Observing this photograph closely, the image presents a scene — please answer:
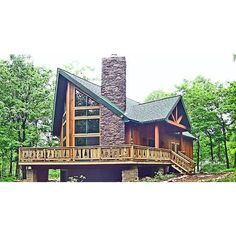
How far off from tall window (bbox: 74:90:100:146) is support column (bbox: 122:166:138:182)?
0.36 metres

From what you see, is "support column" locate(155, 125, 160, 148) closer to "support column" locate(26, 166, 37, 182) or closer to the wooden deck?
the wooden deck

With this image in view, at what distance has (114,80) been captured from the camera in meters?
5.82

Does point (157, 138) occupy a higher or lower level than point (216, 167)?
higher

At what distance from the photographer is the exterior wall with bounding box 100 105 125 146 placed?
5617 mm

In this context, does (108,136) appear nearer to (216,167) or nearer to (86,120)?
(86,120)

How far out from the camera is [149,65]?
568cm

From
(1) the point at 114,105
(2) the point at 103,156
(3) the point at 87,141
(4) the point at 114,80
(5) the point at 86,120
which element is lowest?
(2) the point at 103,156

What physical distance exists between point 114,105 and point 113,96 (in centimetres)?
9

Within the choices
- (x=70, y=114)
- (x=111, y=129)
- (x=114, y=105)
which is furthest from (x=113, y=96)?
(x=70, y=114)

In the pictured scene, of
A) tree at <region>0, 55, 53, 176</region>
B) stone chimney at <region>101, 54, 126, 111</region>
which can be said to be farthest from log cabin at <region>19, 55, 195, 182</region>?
tree at <region>0, 55, 53, 176</region>
